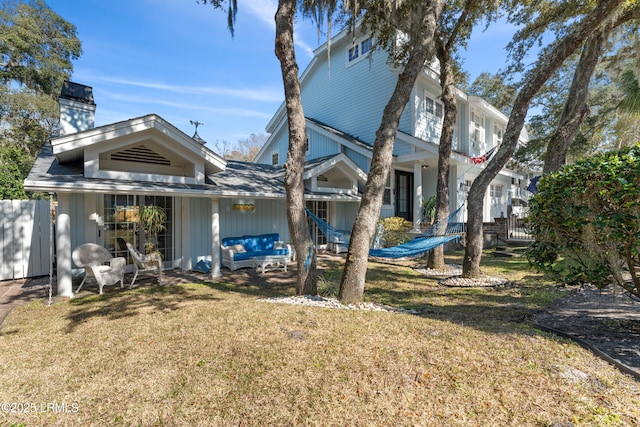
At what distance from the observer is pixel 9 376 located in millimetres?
2834

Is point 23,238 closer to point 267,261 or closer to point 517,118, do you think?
point 267,261

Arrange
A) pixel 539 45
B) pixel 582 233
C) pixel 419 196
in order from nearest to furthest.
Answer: pixel 582 233, pixel 539 45, pixel 419 196

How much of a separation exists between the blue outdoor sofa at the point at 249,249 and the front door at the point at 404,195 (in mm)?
6009

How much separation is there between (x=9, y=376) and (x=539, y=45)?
47.2 feet

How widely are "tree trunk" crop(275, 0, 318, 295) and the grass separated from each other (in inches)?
50.7

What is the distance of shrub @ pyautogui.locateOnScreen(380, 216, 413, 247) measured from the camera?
34.2ft

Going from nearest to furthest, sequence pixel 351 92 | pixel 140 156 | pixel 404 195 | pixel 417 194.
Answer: pixel 140 156
pixel 417 194
pixel 404 195
pixel 351 92

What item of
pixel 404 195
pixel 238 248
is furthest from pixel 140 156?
pixel 404 195

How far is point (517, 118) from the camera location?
20.7 feet

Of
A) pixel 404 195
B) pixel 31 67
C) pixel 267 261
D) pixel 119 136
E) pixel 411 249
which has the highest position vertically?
pixel 31 67

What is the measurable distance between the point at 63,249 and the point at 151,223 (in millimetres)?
1922

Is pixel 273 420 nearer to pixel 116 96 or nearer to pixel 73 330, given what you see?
pixel 73 330

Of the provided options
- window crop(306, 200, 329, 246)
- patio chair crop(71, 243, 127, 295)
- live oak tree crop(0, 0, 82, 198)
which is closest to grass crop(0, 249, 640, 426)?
patio chair crop(71, 243, 127, 295)

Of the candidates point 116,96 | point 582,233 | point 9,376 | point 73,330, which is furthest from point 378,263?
point 116,96
